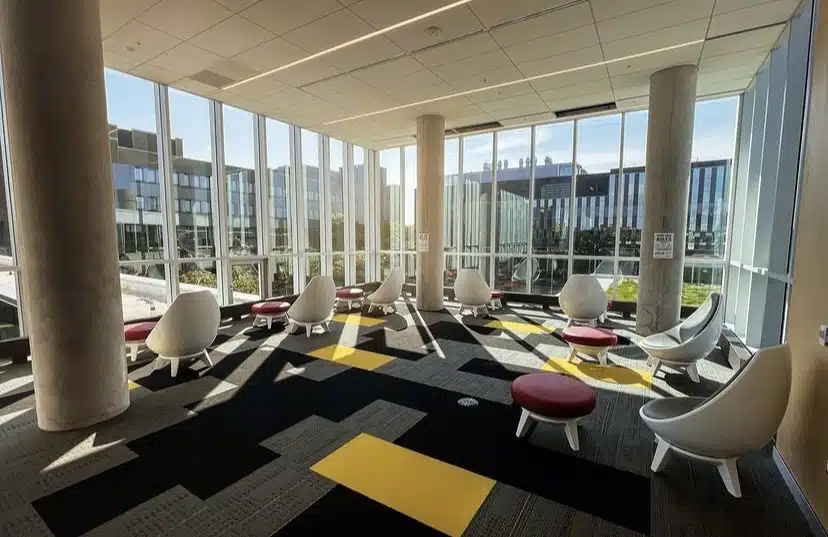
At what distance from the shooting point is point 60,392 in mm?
3268

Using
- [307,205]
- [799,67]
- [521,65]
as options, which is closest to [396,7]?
[521,65]

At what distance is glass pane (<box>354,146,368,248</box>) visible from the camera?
34.9 ft

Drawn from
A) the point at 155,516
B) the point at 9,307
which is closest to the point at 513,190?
the point at 155,516

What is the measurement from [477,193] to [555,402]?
752 centimetres

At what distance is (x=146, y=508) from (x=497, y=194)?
346 inches

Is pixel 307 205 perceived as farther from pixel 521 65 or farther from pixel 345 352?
pixel 521 65

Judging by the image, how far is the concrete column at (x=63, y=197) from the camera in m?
3.08

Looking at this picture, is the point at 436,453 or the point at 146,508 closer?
the point at 146,508

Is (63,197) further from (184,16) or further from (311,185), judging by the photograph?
(311,185)

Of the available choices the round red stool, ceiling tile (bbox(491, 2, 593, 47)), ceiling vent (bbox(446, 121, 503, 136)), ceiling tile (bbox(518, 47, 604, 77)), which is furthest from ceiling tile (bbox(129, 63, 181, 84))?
ceiling vent (bbox(446, 121, 503, 136))

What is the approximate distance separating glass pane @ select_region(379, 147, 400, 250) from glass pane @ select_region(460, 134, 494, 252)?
2072 mm

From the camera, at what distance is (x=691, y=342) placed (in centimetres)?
430

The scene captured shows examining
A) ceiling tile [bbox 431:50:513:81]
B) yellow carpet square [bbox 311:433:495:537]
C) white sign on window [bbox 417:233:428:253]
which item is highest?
ceiling tile [bbox 431:50:513:81]

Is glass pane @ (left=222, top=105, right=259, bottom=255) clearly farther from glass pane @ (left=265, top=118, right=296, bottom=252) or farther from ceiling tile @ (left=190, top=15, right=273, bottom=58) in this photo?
ceiling tile @ (left=190, top=15, right=273, bottom=58)
